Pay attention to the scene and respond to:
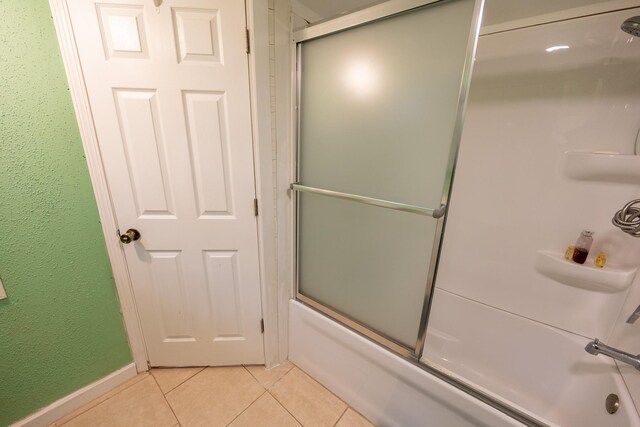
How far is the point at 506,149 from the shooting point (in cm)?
125

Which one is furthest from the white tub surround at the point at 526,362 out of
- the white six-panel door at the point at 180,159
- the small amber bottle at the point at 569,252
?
the white six-panel door at the point at 180,159

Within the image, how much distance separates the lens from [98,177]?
109cm

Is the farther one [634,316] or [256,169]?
[256,169]

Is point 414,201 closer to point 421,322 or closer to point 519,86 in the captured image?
point 421,322

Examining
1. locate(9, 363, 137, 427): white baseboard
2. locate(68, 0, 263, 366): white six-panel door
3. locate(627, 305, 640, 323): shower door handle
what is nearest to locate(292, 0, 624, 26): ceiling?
locate(68, 0, 263, 366): white six-panel door

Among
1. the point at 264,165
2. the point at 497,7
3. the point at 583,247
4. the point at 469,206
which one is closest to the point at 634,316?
the point at 583,247

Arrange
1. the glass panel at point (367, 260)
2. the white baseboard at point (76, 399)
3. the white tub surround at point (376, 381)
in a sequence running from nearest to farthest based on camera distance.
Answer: the white tub surround at point (376, 381)
the glass panel at point (367, 260)
the white baseboard at point (76, 399)

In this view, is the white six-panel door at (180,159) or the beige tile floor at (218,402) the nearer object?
the white six-panel door at (180,159)

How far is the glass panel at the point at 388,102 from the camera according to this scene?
81 cm

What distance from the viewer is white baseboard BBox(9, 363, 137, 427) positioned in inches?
44.3

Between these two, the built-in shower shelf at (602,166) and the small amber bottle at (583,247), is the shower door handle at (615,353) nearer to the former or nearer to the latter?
the small amber bottle at (583,247)

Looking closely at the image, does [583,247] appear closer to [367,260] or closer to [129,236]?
[367,260]

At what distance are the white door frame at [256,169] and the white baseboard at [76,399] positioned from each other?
0.26ft

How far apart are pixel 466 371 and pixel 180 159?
2.00m
